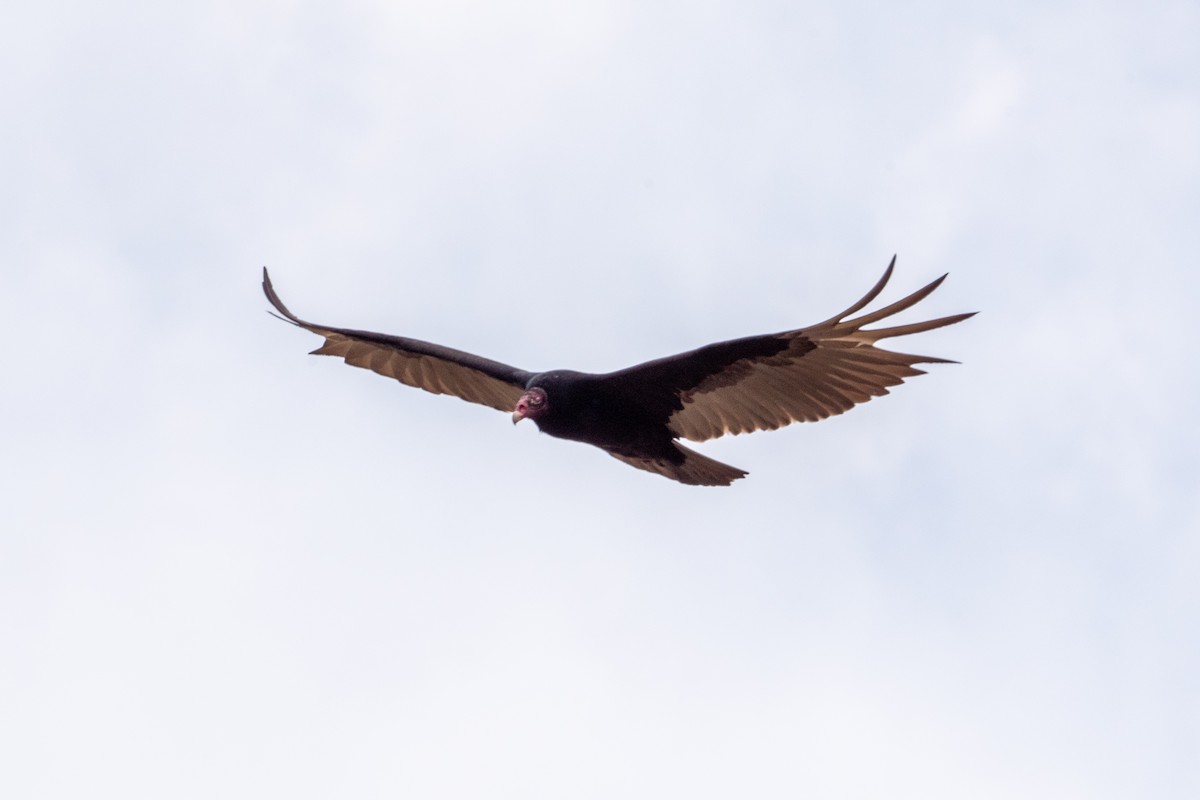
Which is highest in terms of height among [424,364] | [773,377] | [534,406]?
[424,364]

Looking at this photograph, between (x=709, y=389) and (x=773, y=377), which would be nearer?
(x=773, y=377)

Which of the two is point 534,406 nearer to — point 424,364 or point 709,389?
point 709,389

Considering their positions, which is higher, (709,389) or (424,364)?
(424,364)

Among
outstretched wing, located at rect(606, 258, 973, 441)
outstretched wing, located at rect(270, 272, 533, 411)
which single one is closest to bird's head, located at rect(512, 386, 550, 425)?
outstretched wing, located at rect(606, 258, 973, 441)

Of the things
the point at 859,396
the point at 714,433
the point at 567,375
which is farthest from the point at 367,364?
the point at 859,396

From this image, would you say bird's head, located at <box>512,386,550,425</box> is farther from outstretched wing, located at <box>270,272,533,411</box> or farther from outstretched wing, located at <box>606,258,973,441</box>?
outstretched wing, located at <box>270,272,533,411</box>

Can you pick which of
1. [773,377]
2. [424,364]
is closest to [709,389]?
[773,377]

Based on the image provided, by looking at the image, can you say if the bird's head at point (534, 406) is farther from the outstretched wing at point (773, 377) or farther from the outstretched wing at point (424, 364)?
the outstretched wing at point (424, 364)

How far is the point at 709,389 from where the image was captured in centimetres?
972

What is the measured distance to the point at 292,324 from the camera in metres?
11.0

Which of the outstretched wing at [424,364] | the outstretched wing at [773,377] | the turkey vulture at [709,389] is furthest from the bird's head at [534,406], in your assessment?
the outstretched wing at [424,364]

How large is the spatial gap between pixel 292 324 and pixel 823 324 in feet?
13.0

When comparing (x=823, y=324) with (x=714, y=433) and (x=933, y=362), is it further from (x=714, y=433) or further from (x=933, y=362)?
(x=714, y=433)

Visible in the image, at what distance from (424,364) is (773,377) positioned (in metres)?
3.02
